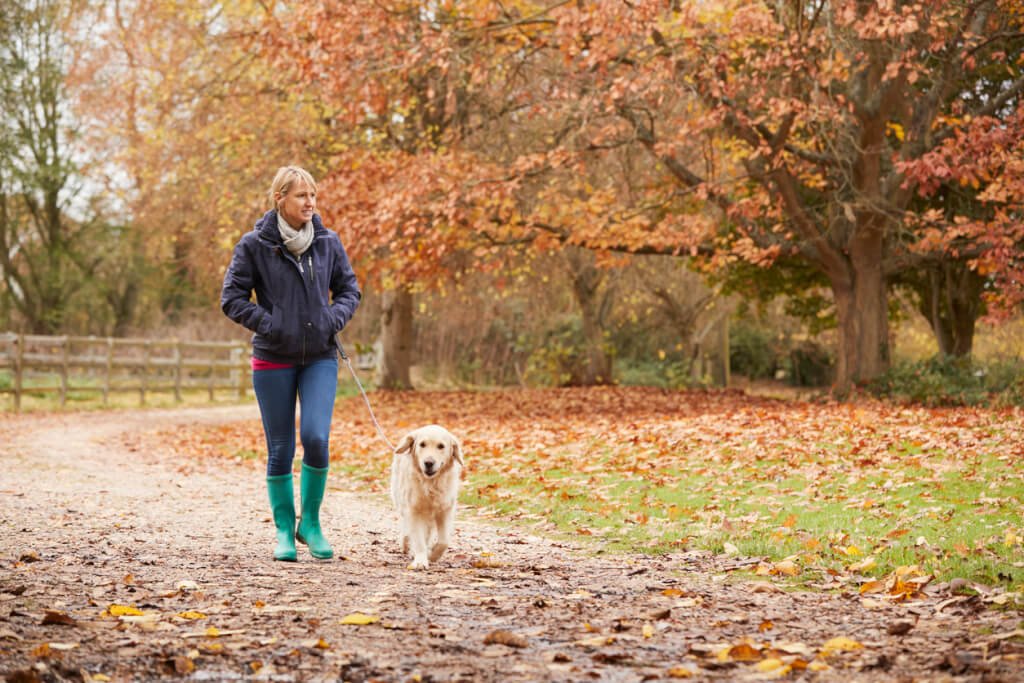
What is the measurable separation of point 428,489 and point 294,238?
1646 mm

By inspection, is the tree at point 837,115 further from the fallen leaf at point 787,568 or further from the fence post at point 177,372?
the fence post at point 177,372

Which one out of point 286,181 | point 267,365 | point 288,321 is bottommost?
point 267,365

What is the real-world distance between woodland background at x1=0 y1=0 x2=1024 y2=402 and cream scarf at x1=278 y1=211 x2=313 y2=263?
8.35 meters

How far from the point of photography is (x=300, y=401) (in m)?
5.38

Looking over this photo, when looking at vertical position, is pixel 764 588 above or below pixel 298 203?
below

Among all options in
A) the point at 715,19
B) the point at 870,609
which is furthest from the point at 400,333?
the point at 870,609

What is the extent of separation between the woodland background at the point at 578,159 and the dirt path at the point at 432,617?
8803 mm

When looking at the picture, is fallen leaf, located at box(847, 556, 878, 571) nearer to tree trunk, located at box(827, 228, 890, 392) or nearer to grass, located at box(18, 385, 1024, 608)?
grass, located at box(18, 385, 1024, 608)

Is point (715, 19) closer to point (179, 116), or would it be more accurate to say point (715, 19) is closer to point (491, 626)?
point (179, 116)

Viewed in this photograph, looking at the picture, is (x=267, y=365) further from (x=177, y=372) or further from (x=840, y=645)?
(x=177, y=372)

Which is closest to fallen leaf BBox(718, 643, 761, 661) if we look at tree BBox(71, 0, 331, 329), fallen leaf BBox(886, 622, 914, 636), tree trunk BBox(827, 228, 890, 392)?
fallen leaf BBox(886, 622, 914, 636)

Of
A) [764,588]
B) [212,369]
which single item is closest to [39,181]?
[212,369]

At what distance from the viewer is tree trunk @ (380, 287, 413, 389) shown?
22.1 meters

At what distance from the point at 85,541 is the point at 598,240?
12.0 meters
